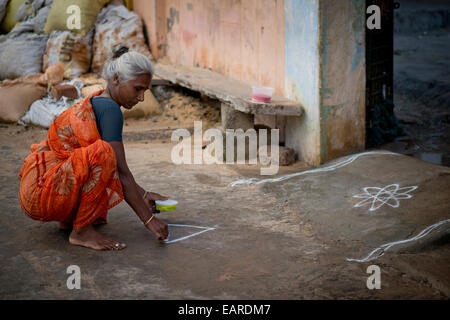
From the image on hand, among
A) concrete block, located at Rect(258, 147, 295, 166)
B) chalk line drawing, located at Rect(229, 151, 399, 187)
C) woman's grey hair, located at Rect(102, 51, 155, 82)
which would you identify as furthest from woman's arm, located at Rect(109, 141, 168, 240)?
concrete block, located at Rect(258, 147, 295, 166)

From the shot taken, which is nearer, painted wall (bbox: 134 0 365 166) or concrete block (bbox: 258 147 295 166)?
painted wall (bbox: 134 0 365 166)

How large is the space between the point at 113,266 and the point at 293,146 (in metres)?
2.72

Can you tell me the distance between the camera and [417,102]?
7027 millimetres

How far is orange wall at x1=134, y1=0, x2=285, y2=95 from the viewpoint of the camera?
534cm

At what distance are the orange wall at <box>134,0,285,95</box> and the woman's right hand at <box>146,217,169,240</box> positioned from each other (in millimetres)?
2578

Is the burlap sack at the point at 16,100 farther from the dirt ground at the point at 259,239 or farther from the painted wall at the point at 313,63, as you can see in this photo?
the painted wall at the point at 313,63

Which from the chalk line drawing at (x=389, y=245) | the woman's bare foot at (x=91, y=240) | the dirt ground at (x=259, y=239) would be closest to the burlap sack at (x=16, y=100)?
the dirt ground at (x=259, y=239)

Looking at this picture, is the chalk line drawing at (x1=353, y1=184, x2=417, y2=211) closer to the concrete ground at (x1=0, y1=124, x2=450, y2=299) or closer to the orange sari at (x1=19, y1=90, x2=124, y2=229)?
the concrete ground at (x1=0, y1=124, x2=450, y2=299)

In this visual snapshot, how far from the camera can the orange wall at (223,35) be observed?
210 inches

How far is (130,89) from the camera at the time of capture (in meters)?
2.94

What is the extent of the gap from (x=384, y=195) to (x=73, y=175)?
84.0 inches
